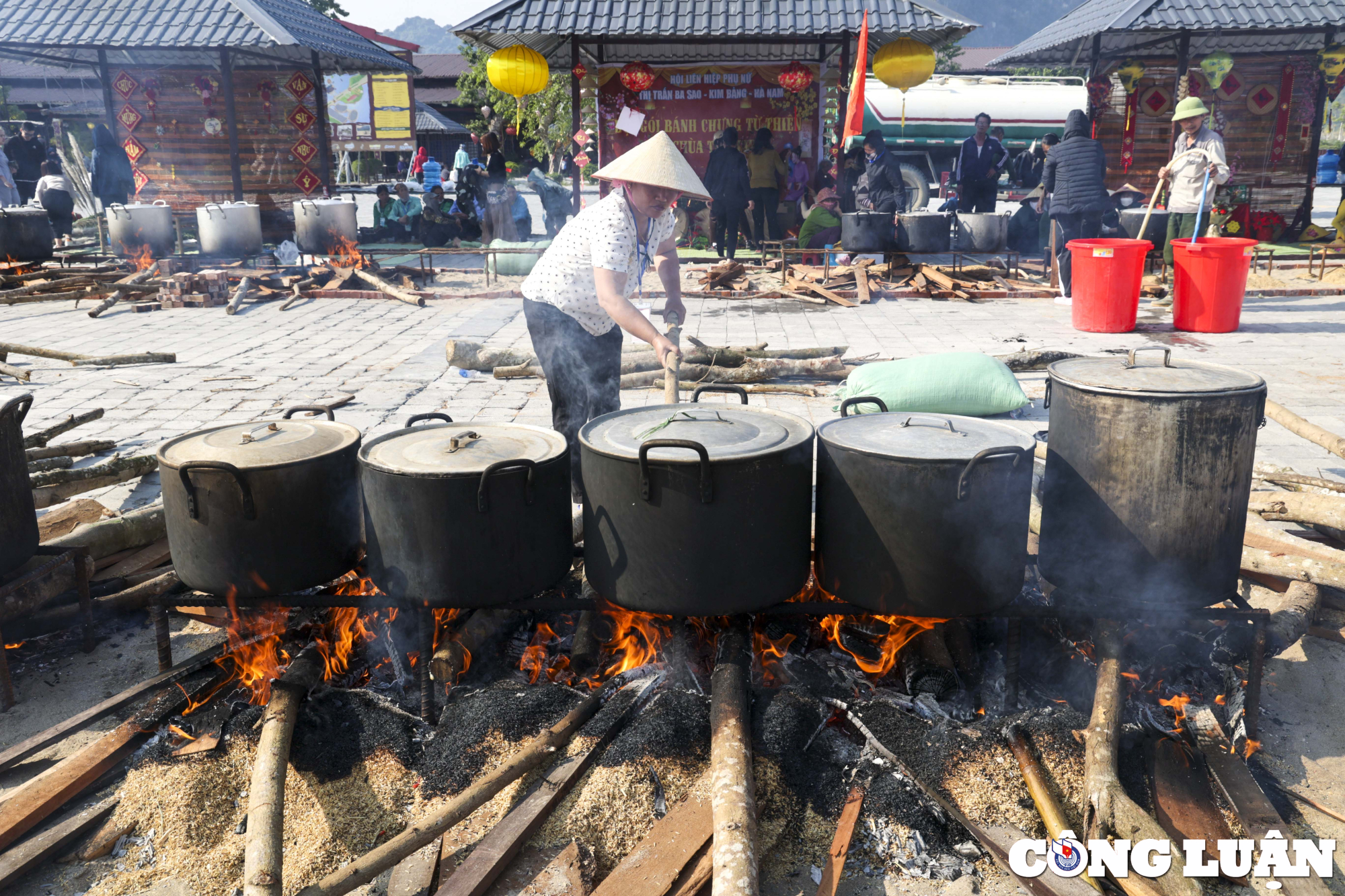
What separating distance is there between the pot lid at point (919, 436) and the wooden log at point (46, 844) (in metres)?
2.45

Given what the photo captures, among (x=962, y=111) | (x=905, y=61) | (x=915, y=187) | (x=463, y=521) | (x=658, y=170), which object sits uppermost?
(x=962, y=111)

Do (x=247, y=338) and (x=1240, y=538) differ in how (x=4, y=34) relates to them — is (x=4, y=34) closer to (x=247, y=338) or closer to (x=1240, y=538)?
(x=247, y=338)

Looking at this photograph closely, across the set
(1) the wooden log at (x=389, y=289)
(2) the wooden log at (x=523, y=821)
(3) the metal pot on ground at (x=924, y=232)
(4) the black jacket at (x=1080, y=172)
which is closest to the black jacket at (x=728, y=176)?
(3) the metal pot on ground at (x=924, y=232)

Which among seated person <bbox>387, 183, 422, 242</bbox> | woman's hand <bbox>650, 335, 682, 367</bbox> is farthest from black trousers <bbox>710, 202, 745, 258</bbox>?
woman's hand <bbox>650, 335, 682, 367</bbox>

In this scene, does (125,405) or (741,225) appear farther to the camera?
(741,225)

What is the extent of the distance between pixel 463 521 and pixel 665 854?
115cm

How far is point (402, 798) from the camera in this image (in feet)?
9.42

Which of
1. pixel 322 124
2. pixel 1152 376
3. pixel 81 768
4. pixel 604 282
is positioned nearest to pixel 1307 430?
pixel 1152 376

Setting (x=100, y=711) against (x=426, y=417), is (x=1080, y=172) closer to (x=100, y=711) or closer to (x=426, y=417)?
(x=426, y=417)

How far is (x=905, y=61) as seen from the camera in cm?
1357

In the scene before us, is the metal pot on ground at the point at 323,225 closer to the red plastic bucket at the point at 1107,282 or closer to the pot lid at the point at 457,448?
the red plastic bucket at the point at 1107,282

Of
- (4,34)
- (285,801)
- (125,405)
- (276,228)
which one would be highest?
(4,34)

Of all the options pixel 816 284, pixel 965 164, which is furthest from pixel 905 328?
pixel 965 164

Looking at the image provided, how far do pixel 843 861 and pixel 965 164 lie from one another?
48.1 feet
